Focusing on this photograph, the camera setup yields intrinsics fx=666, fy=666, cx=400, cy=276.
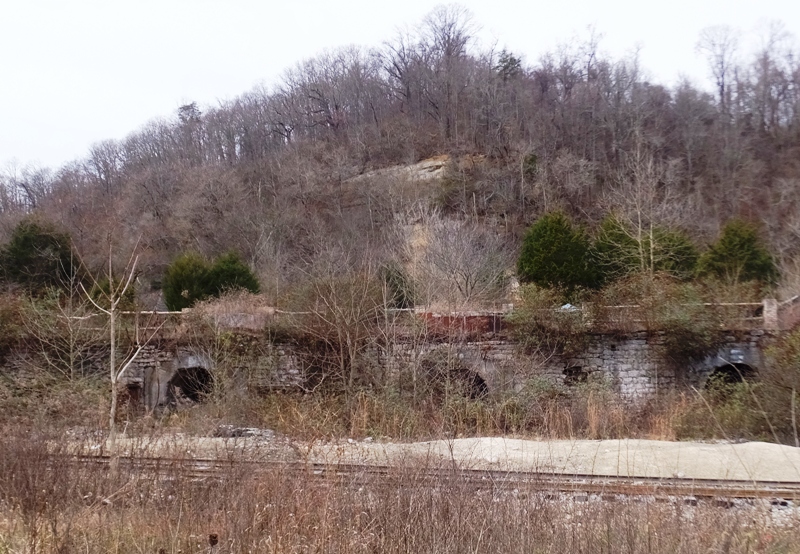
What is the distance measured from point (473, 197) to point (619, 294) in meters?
19.8

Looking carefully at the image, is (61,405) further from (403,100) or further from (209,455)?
(403,100)

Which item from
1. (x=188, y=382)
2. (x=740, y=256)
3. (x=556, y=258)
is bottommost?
(x=188, y=382)

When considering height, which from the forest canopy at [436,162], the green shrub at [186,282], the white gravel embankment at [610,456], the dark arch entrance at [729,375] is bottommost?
the white gravel embankment at [610,456]

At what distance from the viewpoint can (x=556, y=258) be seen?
22547 mm

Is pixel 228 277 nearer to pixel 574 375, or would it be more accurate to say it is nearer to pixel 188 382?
pixel 188 382

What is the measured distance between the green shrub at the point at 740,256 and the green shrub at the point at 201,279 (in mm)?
14592

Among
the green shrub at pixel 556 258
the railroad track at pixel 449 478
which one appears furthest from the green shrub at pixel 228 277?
the railroad track at pixel 449 478

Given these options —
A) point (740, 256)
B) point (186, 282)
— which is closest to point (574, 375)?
point (740, 256)

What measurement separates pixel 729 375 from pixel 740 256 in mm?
7795

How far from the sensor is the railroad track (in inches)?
204

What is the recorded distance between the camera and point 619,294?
621 inches

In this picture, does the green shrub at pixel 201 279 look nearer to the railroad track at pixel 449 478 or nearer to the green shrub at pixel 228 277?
→ the green shrub at pixel 228 277

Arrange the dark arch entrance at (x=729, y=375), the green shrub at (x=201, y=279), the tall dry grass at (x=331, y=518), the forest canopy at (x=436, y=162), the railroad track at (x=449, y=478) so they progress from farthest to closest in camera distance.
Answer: the forest canopy at (x=436, y=162), the green shrub at (x=201, y=279), the dark arch entrance at (x=729, y=375), the railroad track at (x=449, y=478), the tall dry grass at (x=331, y=518)

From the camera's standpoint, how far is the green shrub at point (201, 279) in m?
21.6
